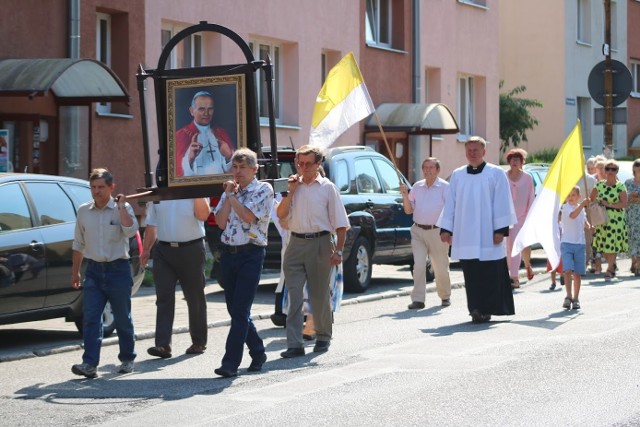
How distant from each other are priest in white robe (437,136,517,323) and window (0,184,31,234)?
14.0 ft

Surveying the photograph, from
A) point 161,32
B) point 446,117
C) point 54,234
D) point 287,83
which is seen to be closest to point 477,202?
point 54,234

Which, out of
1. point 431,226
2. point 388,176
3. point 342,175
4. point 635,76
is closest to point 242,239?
point 431,226

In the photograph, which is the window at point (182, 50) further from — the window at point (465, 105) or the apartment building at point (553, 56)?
the apartment building at point (553, 56)

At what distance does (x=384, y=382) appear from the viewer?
998 centimetres

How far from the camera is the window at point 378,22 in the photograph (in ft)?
101

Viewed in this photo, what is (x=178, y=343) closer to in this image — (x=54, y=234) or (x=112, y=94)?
(x=54, y=234)

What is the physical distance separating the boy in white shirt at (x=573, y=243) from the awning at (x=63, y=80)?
22.1 feet

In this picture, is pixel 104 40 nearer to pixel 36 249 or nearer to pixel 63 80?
pixel 63 80

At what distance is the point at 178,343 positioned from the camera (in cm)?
1316

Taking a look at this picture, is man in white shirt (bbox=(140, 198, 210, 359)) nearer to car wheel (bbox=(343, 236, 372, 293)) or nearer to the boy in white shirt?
the boy in white shirt

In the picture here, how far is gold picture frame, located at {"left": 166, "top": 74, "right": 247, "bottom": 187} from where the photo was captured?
11812 millimetres

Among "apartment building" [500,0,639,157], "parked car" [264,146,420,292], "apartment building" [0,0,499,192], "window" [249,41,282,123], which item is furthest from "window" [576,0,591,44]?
"parked car" [264,146,420,292]

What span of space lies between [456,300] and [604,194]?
5.02 m

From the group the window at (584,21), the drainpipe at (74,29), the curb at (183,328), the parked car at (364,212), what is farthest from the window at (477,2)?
the parked car at (364,212)
